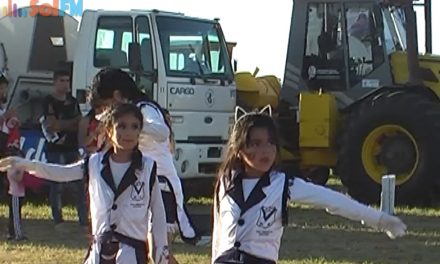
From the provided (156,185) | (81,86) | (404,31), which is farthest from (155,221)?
(404,31)

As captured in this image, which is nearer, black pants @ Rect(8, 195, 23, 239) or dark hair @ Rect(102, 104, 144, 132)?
dark hair @ Rect(102, 104, 144, 132)

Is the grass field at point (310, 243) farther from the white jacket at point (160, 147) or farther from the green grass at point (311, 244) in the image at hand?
the white jacket at point (160, 147)

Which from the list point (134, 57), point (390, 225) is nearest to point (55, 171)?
point (390, 225)

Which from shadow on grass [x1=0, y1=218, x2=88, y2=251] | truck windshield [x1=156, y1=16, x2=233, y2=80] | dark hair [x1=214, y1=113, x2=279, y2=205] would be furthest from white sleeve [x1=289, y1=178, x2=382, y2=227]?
truck windshield [x1=156, y1=16, x2=233, y2=80]

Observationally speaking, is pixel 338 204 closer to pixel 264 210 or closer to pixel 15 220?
pixel 264 210

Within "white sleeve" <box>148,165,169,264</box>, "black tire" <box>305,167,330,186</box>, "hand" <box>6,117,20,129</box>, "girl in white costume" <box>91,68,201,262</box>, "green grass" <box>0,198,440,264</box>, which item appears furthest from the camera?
"black tire" <box>305,167,330,186</box>

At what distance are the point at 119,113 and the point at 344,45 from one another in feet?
33.5

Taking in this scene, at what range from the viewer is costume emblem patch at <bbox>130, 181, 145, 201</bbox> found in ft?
19.1

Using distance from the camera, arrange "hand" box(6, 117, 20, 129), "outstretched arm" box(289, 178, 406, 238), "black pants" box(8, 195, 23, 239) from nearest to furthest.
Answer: "outstretched arm" box(289, 178, 406, 238) → "black pants" box(8, 195, 23, 239) → "hand" box(6, 117, 20, 129)

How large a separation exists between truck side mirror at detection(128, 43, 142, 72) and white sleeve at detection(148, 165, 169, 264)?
778 cm

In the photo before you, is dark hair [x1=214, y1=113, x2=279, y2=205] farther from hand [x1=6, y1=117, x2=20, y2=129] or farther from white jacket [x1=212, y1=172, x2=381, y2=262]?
hand [x1=6, y1=117, x2=20, y2=129]

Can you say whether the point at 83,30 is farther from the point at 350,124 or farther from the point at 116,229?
the point at 116,229

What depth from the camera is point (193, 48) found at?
1433 cm

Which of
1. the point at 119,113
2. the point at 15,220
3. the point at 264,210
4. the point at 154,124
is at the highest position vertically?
the point at 119,113
